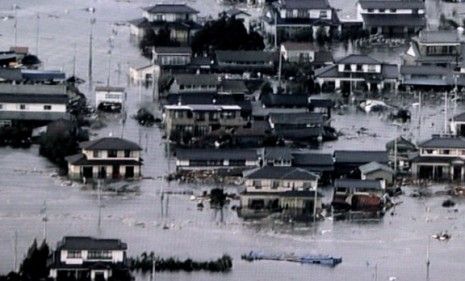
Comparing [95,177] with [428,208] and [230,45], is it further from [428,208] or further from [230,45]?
[230,45]

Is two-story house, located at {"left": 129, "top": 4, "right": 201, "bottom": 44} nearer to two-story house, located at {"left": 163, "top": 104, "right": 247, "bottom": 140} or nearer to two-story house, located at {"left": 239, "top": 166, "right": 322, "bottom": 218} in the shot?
two-story house, located at {"left": 163, "top": 104, "right": 247, "bottom": 140}

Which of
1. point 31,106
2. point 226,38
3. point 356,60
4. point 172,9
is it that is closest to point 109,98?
point 31,106

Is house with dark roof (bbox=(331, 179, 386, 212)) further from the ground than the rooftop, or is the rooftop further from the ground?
the rooftop

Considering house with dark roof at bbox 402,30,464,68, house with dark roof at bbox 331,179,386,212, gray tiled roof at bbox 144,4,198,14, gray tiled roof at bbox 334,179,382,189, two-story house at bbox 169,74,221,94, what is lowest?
house with dark roof at bbox 331,179,386,212

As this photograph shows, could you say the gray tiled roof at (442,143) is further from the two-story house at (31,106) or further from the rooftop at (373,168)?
the two-story house at (31,106)

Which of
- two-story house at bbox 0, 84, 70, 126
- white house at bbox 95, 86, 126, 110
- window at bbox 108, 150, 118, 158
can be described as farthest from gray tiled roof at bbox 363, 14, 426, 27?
window at bbox 108, 150, 118, 158
